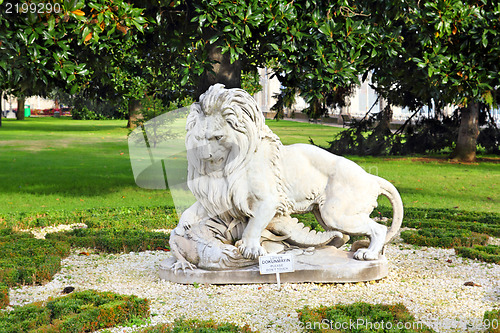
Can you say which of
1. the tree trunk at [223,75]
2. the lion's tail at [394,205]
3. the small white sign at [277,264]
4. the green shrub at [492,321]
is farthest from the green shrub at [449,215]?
the green shrub at [492,321]

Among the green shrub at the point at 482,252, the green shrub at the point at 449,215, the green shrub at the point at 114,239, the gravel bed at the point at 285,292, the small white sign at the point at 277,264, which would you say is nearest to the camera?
the gravel bed at the point at 285,292

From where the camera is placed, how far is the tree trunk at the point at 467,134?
16.3 metres

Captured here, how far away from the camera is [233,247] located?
5.54m

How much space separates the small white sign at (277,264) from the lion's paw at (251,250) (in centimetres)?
12

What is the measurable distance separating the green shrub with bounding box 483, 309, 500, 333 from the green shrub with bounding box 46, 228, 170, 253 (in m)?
4.14

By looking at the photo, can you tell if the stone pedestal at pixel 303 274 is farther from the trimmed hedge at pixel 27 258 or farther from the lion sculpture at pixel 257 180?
the trimmed hedge at pixel 27 258

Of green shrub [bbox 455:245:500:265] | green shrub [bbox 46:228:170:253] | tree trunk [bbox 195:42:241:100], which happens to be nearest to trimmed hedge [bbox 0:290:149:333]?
green shrub [bbox 46:228:170:253]

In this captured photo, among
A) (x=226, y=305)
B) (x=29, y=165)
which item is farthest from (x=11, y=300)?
(x=29, y=165)

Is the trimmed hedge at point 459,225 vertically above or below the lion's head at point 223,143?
below

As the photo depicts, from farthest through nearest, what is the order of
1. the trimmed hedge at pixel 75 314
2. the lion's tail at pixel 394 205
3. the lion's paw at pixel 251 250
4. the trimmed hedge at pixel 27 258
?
1. the lion's tail at pixel 394 205
2. the trimmed hedge at pixel 27 258
3. the lion's paw at pixel 251 250
4. the trimmed hedge at pixel 75 314

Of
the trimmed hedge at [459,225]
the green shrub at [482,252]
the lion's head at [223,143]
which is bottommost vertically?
the green shrub at [482,252]

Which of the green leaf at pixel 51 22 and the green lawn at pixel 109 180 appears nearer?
the green leaf at pixel 51 22

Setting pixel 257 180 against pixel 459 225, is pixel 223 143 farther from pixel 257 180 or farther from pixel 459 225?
pixel 459 225

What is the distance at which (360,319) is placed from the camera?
14.1ft
